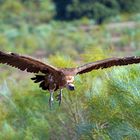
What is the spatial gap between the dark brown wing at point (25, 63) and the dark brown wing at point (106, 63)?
1.12 feet

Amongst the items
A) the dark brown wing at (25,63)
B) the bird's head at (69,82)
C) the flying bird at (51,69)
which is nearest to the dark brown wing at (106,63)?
the flying bird at (51,69)

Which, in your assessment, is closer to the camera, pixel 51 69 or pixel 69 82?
pixel 69 82

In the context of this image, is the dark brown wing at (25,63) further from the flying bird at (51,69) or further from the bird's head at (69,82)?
the bird's head at (69,82)

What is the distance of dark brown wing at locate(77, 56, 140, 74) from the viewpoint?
9.09 m

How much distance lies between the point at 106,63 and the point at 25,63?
1.00 meters

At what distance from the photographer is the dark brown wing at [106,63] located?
909 centimetres

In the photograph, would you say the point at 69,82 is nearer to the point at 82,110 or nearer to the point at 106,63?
the point at 106,63

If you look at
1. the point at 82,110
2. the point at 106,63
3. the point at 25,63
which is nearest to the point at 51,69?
the point at 25,63

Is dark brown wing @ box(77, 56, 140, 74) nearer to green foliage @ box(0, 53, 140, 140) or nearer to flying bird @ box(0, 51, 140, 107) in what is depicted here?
flying bird @ box(0, 51, 140, 107)

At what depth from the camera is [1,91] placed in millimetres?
12148

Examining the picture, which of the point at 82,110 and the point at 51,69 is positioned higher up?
the point at 51,69

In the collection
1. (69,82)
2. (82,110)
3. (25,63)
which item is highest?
(25,63)

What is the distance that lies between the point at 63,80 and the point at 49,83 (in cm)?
26

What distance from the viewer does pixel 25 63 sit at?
915 cm
